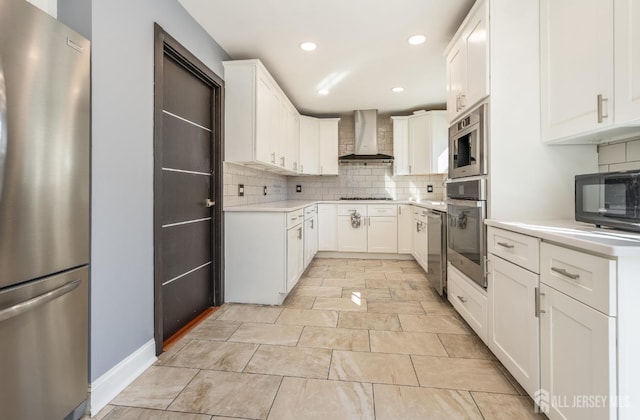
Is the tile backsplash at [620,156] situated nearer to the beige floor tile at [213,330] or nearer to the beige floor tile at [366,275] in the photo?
the beige floor tile at [366,275]

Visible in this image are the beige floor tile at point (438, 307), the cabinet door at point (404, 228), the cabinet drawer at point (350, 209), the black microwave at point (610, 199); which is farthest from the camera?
the cabinet drawer at point (350, 209)

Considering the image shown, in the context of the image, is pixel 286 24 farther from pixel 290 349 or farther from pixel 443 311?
pixel 443 311

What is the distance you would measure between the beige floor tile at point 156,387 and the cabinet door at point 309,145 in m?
3.61

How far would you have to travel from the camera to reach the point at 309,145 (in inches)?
197

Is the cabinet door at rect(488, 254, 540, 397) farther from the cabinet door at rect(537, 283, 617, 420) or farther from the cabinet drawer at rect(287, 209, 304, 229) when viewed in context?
the cabinet drawer at rect(287, 209, 304, 229)

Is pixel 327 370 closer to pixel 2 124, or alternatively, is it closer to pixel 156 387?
pixel 156 387

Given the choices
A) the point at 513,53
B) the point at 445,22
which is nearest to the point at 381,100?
the point at 445,22

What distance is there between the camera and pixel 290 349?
6.58 feet

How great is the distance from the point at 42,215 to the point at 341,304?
229cm

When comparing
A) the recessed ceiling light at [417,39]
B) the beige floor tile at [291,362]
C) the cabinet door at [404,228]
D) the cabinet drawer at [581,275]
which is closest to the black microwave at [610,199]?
the cabinet drawer at [581,275]

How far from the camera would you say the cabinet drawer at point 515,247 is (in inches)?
54.6

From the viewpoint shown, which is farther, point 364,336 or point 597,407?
point 364,336

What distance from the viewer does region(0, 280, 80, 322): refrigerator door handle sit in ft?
3.34

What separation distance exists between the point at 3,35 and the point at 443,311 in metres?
3.09
